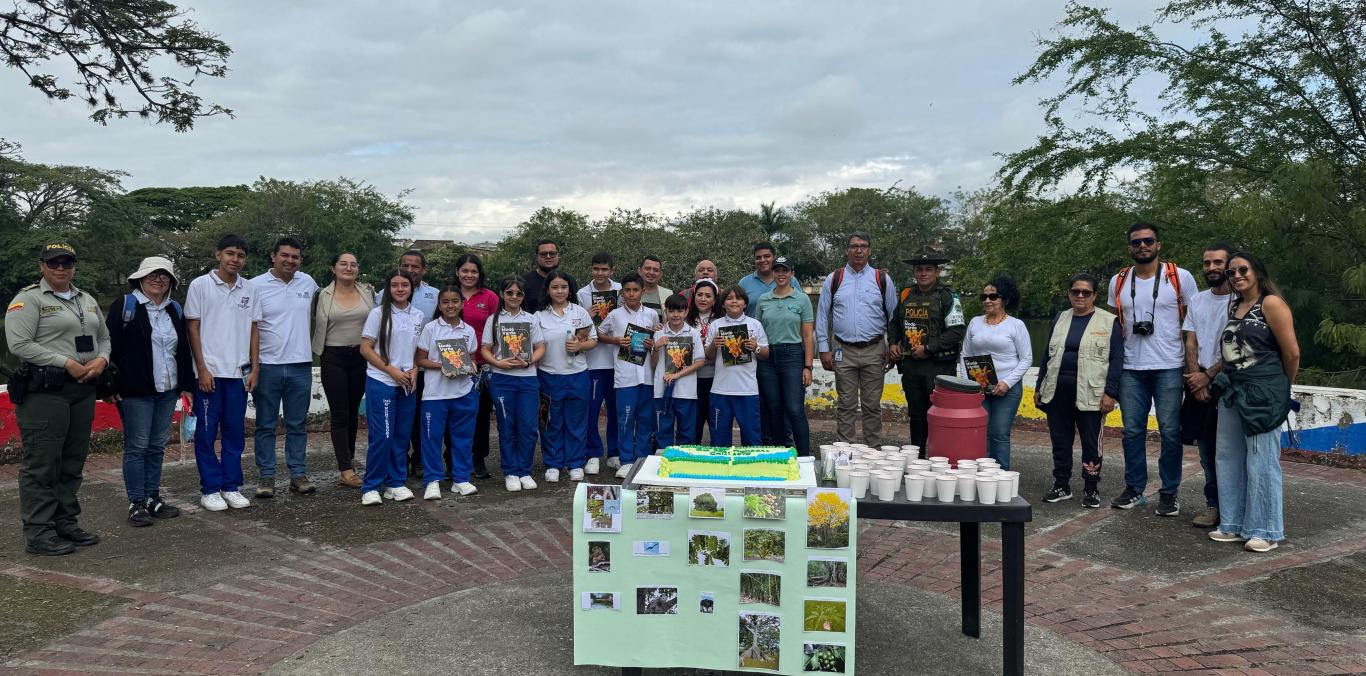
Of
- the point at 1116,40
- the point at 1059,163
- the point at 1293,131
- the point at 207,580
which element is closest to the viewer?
the point at 207,580

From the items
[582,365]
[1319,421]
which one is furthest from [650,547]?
[1319,421]

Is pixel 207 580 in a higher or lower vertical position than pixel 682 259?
lower

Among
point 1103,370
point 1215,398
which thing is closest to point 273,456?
point 1103,370

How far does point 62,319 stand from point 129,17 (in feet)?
21.7

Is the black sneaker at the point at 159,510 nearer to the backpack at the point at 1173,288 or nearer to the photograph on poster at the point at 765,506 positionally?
the photograph on poster at the point at 765,506

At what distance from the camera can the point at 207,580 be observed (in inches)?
192

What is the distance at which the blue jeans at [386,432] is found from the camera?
21.5ft

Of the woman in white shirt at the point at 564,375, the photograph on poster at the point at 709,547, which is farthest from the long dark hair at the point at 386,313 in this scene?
the photograph on poster at the point at 709,547

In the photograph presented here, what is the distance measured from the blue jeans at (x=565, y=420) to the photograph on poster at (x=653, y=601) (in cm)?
387

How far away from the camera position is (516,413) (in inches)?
280

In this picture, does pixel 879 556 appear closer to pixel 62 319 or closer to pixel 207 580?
pixel 207 580

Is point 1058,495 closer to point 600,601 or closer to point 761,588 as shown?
point 761,588

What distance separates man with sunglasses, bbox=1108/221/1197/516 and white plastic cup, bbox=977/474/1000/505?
346cm

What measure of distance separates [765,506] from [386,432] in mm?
4148
